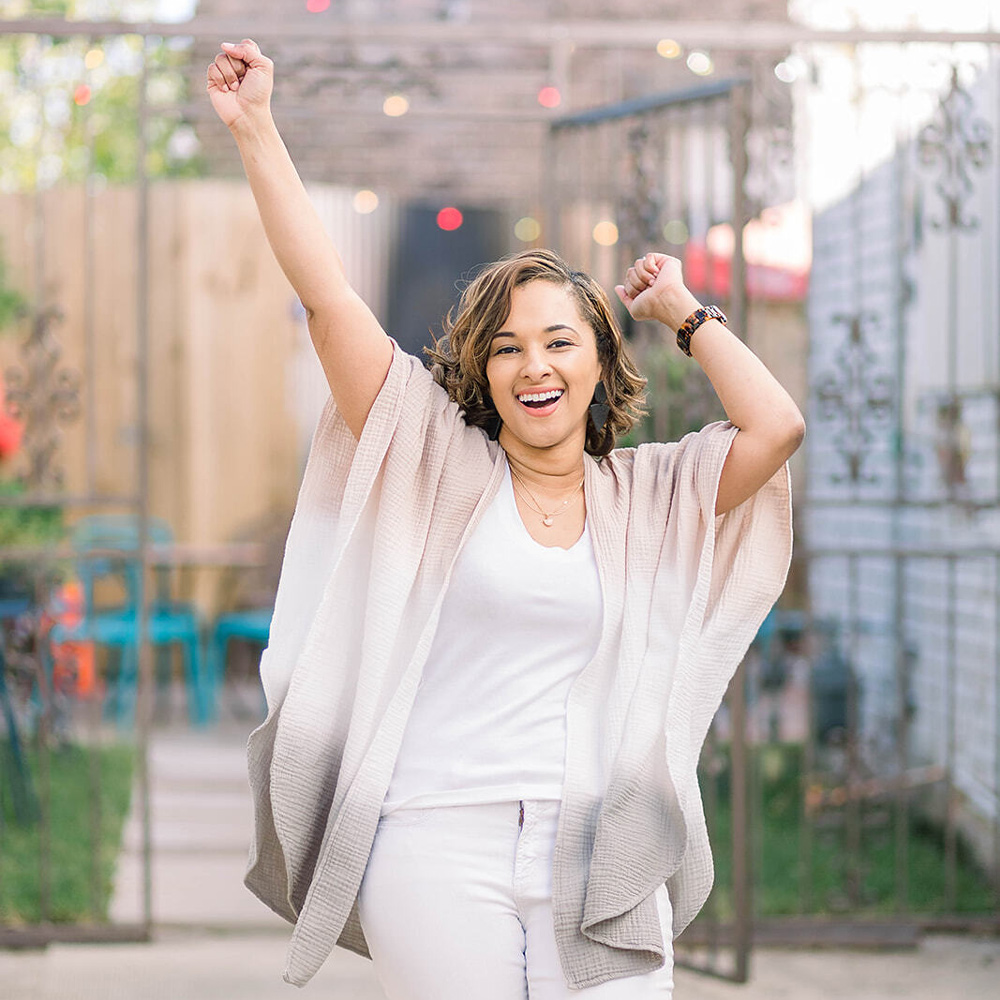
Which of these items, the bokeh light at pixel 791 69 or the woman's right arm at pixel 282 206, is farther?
the bokeh light at pixel 791 69

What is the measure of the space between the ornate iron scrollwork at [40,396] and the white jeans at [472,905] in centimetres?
265

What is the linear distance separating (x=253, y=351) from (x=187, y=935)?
4106 millimetres

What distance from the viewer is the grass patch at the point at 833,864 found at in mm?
4586

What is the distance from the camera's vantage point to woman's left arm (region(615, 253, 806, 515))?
198cm

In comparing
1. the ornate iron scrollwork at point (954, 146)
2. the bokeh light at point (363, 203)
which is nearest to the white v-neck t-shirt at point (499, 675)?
the ornate iron scrollwork at point (954, 146)

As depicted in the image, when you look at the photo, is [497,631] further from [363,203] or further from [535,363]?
[363,203]

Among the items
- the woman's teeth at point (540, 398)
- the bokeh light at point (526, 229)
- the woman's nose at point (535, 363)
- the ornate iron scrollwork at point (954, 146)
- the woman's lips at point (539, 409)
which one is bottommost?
the woman's lips at point (539, 409)

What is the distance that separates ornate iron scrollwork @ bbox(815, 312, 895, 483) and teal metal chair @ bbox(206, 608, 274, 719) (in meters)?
3.22

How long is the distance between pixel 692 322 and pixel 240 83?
703 millimetres

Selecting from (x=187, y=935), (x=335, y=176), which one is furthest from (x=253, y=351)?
(x=187, y=935)

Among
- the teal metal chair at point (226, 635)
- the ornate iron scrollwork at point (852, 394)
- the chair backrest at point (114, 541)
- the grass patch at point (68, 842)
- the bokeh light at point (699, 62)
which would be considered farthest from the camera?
the chair backrest at point (114, 541)

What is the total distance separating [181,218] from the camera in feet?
25.2

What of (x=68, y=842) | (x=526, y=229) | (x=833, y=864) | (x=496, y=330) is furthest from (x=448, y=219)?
(x=496, y=330)

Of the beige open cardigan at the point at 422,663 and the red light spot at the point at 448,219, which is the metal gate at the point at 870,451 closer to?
the red light spot at the point at 448,219
